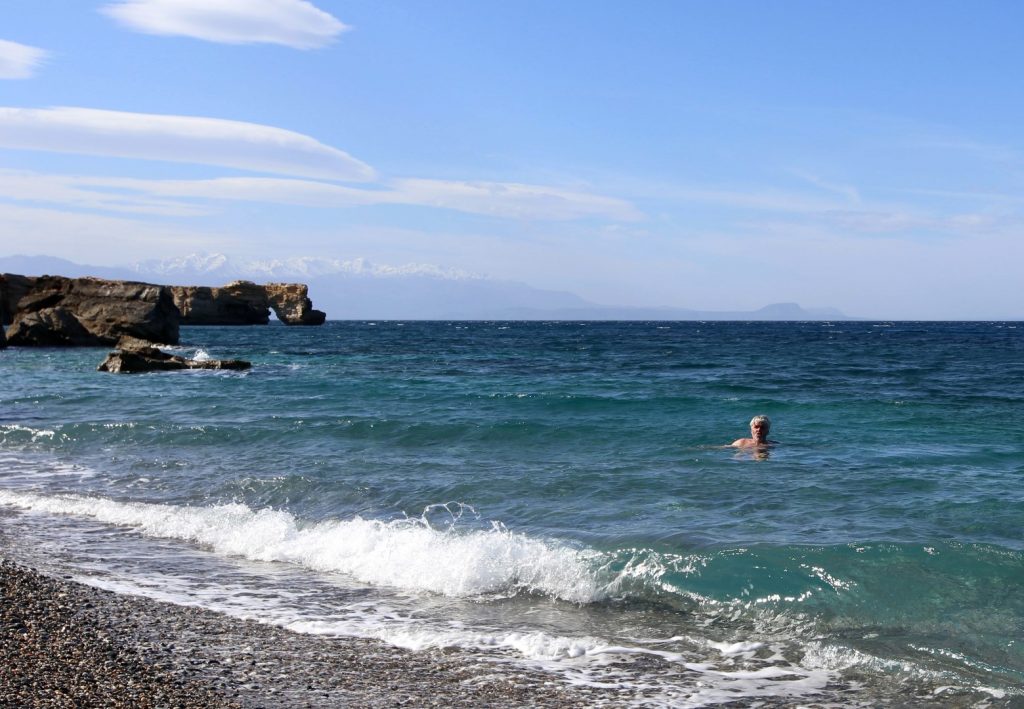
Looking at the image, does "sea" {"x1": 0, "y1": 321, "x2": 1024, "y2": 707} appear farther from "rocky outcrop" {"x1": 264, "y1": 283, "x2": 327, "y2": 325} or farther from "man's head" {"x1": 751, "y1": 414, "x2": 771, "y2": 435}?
"rocky outcrop" {"x1": 264, "y1": 283, "x2": 327, "y2": 325}

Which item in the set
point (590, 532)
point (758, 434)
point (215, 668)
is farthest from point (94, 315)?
point (215, 668)

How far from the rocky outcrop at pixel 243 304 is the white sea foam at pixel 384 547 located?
105313mm

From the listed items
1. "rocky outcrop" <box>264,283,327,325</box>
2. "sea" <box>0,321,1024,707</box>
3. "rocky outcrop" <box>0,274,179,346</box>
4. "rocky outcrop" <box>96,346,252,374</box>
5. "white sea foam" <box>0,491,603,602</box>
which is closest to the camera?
"sea" <box>0,321,1024,707</box>

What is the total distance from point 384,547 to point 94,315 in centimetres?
4874

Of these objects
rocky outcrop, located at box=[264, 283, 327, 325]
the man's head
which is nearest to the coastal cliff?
the man's head

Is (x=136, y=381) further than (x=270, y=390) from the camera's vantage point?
Yes

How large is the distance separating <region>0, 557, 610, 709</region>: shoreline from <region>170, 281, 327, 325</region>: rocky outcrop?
110 meters

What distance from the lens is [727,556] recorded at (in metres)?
8.86

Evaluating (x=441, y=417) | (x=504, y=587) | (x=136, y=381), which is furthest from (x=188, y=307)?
(x=504, y=587)

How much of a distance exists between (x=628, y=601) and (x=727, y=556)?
1.37 m

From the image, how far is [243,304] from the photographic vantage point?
117 meters

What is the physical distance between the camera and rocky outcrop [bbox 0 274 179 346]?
49219mm

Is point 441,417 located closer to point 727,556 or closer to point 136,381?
point 727,556

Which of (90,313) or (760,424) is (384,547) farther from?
(90,313)
